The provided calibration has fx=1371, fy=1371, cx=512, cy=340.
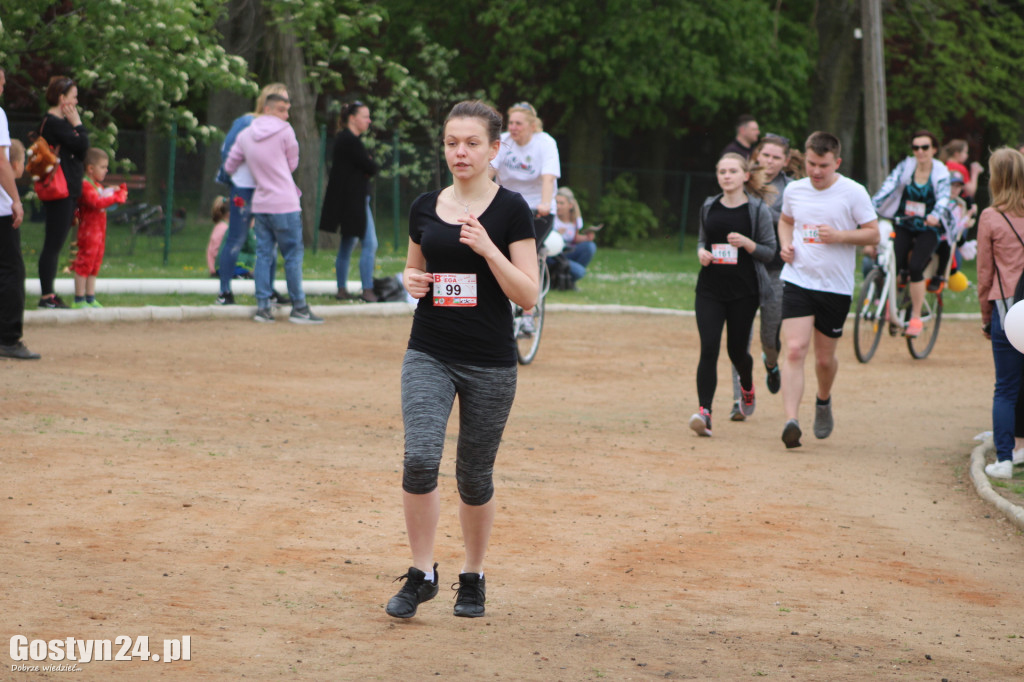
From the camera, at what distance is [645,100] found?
35719mm

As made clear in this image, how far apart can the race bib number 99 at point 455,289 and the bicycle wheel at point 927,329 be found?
1029cm

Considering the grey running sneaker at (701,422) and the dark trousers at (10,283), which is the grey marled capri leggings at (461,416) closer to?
the grey running sneaker at (701,422)

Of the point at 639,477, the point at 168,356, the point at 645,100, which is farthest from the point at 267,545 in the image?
the point at 645,100

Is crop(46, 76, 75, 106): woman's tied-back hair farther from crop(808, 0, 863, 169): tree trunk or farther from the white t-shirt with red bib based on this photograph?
crop(808, 0, 863, 169): tree trunk

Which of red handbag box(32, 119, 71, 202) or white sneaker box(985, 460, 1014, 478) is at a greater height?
red handbag box(32, 119, 71, 202)

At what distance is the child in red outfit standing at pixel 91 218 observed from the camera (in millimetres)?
13203

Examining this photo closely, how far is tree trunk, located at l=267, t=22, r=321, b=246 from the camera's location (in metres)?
24.3

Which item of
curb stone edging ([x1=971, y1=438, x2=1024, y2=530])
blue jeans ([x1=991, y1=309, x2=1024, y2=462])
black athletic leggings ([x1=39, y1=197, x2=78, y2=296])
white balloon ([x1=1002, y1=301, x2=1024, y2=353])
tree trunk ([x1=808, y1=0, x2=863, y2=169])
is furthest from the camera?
tree trunk ([x1=808, y1=0, x2=863, y2=169])

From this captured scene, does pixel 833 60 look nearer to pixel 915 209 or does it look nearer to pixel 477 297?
pixel 915 209

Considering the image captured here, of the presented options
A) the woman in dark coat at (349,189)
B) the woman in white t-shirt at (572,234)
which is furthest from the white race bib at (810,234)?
the woman in white t-shirt at (572,234)

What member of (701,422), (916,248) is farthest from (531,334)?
(916,248)

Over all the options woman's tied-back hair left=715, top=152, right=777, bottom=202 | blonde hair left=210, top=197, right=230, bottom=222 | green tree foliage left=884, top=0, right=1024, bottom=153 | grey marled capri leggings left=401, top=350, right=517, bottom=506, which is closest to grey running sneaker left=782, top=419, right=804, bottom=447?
woman's tied-back hair left=715, top=152, right=777, bottom=202

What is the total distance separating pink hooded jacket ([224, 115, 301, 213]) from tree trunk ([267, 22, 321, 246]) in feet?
33.6

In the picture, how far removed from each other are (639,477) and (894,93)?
31.3 metres
